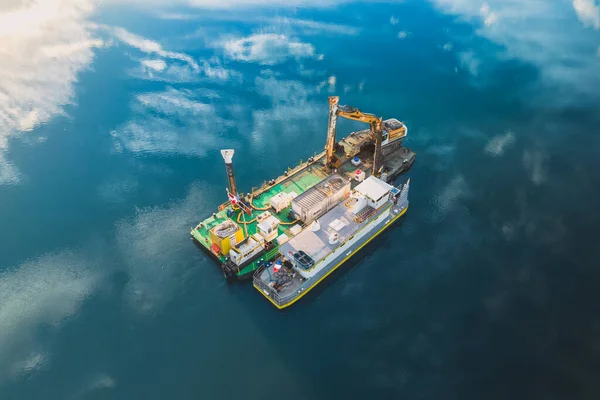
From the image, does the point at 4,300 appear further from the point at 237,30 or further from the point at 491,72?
the point at 491,72

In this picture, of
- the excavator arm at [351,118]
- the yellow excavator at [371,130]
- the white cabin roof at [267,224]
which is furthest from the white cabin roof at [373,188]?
the white cabin roof at [267,224]

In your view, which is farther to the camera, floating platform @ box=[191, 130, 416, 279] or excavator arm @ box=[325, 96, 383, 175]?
excavator arm @ box=[325, 96, 383, 175]

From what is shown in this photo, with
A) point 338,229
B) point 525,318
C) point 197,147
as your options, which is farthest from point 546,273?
point 197,147

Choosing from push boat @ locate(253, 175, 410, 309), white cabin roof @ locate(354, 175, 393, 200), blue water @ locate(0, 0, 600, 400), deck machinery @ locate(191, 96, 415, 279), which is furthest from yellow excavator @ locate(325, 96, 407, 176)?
white cabin roof @ locate(354, 175, 393, 200)

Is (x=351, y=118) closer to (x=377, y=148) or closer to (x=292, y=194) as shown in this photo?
(x=377, y=148)

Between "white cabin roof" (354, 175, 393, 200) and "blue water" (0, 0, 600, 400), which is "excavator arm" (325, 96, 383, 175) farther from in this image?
"blue water" (0, 0, 600, 400)

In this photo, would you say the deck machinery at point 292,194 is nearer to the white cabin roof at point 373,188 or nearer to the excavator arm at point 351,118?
the excavator arm at point 351,118
